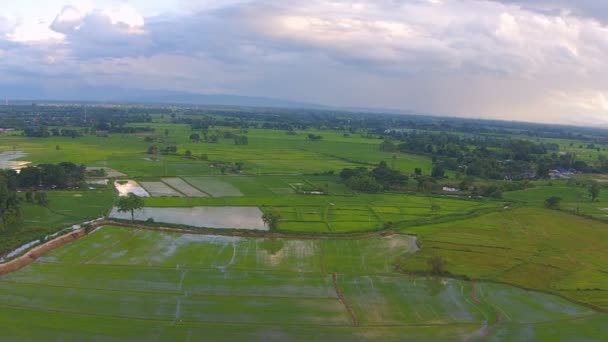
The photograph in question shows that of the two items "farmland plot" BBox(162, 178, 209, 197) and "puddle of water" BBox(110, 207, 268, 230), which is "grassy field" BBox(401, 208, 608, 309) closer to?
"puddle of water" BBox(110, 207, 268, 230)

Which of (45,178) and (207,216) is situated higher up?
(45,178)

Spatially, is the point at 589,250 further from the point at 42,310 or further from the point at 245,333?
the point at 42,310

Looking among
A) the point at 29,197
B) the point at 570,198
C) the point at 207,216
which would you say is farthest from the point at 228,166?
the point at 570,198

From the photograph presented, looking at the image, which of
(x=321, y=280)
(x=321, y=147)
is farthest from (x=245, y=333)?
(x=321, y=147)

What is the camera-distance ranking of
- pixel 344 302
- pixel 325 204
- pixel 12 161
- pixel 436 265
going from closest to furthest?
1. pixel 344 302
2. pixel 436 265
3. pixel 325 204
4. pixel 12 161

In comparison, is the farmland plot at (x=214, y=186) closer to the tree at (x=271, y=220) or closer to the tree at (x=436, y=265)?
the tree at (x=271, y=220)

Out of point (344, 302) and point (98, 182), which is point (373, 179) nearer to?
point (98, 182)

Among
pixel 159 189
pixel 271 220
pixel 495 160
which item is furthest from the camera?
pixel 495 160
